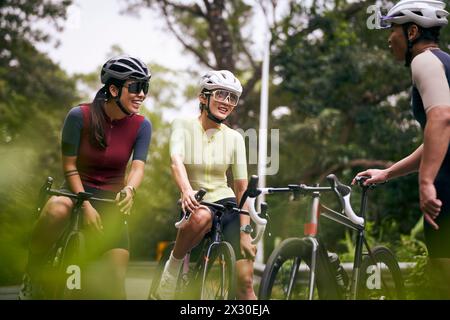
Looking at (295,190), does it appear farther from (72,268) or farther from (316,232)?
(72,268)

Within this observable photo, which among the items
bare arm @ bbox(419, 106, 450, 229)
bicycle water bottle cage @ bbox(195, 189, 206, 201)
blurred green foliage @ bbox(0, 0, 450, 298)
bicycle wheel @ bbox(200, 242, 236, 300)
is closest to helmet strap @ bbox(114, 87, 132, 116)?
bicycle water bottle cage @ bbox(195, 189, 206, 201)

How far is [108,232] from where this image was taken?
17.1ft

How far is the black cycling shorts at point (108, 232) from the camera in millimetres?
5168

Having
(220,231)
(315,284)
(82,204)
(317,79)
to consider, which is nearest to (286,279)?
(315,284)

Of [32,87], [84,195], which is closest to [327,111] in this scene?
[32,87]

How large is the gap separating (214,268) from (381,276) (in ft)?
4.13

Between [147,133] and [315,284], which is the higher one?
[147,133]

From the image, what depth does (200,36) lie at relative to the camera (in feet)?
108

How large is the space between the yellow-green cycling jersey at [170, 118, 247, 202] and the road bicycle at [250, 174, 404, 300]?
0.66 meters

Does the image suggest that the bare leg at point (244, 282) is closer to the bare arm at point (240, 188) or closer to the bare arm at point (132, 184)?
the bare arm at point (240, 188)

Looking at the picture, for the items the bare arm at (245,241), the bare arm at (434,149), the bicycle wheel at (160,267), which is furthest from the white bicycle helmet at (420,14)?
the bicycle wheel at (160,267)

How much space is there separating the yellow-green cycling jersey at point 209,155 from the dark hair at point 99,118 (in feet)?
1.62

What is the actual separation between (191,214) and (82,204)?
72cm

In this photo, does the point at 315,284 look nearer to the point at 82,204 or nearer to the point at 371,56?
the point at 82,204
